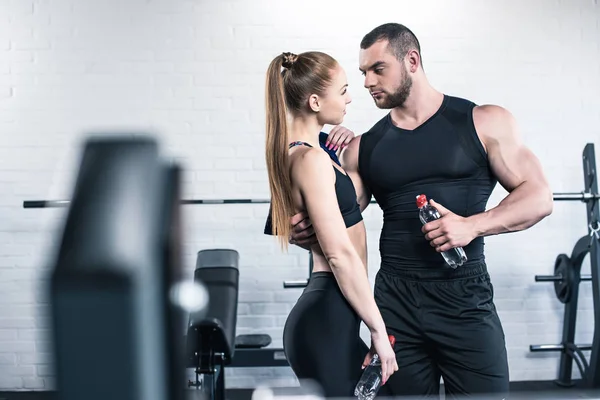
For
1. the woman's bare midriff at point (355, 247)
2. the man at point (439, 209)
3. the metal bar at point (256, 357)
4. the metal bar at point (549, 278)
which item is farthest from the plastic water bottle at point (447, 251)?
the metal bar at point (549, 278)

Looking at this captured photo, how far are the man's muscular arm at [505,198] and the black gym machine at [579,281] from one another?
1.76m

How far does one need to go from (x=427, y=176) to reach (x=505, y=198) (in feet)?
0.84

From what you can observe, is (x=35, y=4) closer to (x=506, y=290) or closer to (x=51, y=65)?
(x=51, y=65)

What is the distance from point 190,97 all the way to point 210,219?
2.50 ft

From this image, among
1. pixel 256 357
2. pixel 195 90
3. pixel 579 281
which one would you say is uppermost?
pixel 195 90

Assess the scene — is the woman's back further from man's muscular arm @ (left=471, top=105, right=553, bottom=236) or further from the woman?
man's muscular arm @ (left=471, top=105, right=553, bottom=236)

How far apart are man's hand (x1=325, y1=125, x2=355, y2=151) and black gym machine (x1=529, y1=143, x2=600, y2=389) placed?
6.02 feet

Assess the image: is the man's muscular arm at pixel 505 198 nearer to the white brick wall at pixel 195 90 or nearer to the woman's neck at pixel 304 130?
the woman's neck at pixel 304 130

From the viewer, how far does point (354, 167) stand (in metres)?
2.36

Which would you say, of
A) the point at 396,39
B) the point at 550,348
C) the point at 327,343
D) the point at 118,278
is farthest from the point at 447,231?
the point at 550,348

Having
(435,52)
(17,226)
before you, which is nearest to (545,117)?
(435,52)

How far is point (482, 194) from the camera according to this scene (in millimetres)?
2178

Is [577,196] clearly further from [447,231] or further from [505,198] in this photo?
[447,231]

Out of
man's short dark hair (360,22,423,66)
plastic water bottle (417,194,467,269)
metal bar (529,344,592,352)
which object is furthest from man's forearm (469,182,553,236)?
metal bar (529,344,592,352)
